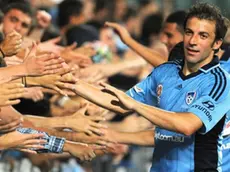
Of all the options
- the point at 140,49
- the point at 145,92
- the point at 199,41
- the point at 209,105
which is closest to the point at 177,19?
the point at 140,49

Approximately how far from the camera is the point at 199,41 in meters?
9.27

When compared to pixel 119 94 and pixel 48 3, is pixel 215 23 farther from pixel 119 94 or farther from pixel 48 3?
pixel 48 3

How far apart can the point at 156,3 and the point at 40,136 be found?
12319 millimetres

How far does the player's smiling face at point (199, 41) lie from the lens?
925cm

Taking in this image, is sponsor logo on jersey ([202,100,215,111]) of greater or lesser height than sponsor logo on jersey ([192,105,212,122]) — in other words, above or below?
above

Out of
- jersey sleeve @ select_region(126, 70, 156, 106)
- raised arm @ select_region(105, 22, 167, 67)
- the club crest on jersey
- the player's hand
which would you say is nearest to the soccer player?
the club crest on jersey

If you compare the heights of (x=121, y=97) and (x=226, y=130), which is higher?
(x=121, y=97)

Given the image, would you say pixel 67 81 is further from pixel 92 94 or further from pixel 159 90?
pixel 159 90

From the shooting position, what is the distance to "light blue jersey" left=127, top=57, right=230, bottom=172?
917 centimetres

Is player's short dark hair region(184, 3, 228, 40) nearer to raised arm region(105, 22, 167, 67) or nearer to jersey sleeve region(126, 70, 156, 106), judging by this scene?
jersey sleeve region(126, 70, 156, 106)

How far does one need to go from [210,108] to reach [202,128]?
0.57ft

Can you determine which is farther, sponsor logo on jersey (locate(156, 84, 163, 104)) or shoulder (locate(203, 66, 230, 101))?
sponsor logo on jersey (locate(156, 84, 163, 104))

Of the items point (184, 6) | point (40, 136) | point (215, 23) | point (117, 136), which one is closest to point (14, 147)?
point (40, 136)

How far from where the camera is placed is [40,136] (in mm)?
9555
